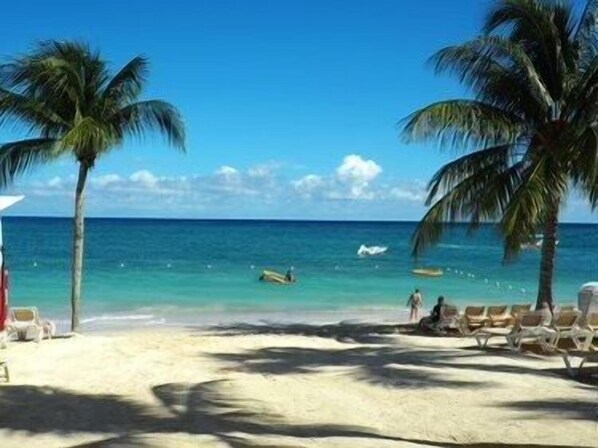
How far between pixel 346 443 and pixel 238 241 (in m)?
83.0

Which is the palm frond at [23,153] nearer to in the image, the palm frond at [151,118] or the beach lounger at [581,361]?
the palm frond at [151,118]

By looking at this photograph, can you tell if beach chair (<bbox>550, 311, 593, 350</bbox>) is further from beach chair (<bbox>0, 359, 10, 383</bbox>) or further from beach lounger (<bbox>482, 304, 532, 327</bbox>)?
beach chair (<bbox>0, 359, 10, 383</bbox>)

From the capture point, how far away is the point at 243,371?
10.4 meters

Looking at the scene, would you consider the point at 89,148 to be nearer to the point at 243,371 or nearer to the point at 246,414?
the point at 243,371

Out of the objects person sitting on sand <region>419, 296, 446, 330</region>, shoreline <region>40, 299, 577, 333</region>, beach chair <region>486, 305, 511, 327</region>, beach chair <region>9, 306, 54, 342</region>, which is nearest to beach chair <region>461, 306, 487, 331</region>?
beach chair <region>486, 305, 511, 327</region>

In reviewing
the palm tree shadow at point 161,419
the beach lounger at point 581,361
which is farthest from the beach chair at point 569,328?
the palm tree shadow at point 161,419

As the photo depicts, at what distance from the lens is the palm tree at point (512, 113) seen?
1452cm

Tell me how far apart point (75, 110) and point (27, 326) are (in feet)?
14.7

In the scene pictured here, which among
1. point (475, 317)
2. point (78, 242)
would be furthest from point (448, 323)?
point (78, 242)

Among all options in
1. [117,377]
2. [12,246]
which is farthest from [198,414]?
[12,246]

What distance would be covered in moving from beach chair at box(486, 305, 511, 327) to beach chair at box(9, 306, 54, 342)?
8.77 metres

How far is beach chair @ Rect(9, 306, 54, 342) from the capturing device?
13750 mm

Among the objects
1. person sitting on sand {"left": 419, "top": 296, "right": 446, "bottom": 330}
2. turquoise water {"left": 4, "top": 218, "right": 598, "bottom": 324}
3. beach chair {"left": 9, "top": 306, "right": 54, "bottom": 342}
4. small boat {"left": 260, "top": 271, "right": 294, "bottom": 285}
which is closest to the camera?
beach chair {"left": 9, "top": 306, "right": 54, "bottom": 342}

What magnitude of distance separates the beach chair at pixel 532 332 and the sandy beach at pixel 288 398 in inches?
14.0
